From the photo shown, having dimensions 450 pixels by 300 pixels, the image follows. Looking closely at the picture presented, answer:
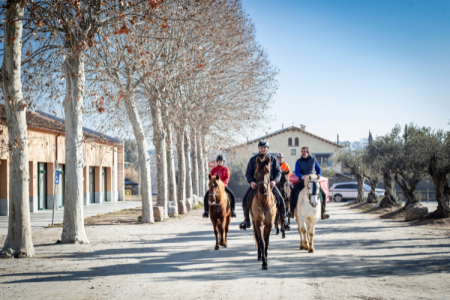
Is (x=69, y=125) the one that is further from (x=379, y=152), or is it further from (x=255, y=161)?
(x=379, y=152)

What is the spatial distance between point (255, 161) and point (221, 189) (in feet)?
5.66

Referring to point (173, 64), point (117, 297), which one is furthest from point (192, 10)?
point (117, 297)

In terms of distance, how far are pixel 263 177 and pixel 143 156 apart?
12.1 m

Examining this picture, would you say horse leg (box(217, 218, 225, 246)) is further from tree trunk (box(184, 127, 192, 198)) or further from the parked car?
the parked car

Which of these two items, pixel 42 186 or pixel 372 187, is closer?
pixel 42 186

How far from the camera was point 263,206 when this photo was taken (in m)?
9.45

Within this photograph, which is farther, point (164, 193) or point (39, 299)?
point (164, 193)

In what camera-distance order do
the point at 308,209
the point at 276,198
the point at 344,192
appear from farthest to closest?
the point at 344,192 → the point at 308,209 → the point at 276,198

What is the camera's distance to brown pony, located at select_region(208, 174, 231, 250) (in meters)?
11.2

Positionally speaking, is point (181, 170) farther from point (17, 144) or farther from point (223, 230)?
point (17, 144)

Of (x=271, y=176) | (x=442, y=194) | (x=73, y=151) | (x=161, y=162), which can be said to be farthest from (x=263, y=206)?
(x=161, y=162)

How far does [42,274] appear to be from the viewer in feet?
28.6

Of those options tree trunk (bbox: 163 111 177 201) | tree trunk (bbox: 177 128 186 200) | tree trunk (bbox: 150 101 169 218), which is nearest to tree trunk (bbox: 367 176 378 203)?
tree trunk (bbox: 177 128 186 200)

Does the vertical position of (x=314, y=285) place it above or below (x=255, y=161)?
below
